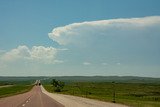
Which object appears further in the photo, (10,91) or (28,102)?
(10,91)

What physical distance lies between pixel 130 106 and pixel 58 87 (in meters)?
100

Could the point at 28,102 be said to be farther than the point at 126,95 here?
No

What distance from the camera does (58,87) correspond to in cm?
13188

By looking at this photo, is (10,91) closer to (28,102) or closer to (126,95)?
(126,95)

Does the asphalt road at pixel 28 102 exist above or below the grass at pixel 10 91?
below

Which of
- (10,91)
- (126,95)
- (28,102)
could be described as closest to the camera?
(28,102)

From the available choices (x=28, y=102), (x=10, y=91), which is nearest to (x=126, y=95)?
(x=10, y=91)

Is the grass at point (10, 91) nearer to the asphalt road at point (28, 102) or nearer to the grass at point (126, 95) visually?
the grass at point (126, 95)

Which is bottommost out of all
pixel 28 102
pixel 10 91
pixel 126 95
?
pixel 28 102

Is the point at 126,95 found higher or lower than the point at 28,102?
higher

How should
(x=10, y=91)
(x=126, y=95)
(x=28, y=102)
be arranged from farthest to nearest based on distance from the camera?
1. (x=10, y=91)
2. (x=126, y=95)
3. (x=28, y=102)

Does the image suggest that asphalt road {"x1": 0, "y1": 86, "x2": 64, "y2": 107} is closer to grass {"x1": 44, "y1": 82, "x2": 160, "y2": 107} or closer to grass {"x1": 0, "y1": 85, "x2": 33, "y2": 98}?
grass {"x1": 44, "y1": 82, "x2": 160, "y2": 107}

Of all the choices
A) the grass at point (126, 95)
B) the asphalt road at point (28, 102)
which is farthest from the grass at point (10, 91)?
the asphalt road at point (28, 102)

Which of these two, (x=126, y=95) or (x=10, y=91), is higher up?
(x=10, y=91)
